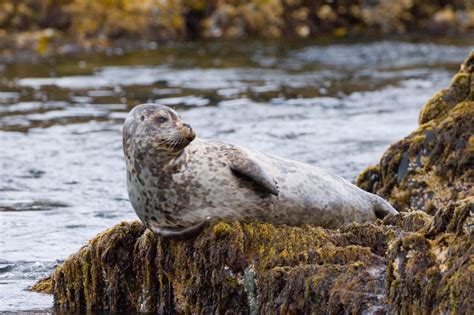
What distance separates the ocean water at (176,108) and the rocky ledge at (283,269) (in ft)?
1.65

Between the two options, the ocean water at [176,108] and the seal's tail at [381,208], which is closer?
the seal's tail at [381,208]

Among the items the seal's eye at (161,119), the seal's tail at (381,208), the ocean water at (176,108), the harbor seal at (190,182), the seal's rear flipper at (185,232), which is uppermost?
the seal's eye at (161,119)

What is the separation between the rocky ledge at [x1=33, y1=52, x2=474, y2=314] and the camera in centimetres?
468

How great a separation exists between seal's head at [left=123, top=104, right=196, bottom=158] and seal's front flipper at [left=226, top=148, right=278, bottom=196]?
12.4 inches

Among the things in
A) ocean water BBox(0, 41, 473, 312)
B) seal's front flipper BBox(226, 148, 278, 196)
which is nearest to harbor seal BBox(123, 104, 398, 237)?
seal's front flipper BBox(226, 148, 278, 196)

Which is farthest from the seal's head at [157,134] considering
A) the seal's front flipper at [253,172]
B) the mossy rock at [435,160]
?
the mossy rock at [435,160]

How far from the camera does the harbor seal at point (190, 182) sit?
6.00 metres

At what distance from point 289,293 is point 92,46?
2016 cm

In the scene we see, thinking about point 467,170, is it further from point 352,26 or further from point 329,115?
point 352,26

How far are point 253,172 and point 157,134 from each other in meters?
0.63

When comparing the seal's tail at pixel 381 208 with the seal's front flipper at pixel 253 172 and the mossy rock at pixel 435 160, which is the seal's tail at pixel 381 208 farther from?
the seal's front flipper at pixel 253 172

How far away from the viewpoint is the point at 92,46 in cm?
2480

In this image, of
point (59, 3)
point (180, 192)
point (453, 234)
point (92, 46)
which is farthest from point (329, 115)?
point (59, 3)

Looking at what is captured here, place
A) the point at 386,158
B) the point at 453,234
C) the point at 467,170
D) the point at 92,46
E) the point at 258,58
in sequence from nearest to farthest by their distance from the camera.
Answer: the point at 453,234, the point at 467,170, the point at 386,158, the point at 258,58, the point at 92,46
